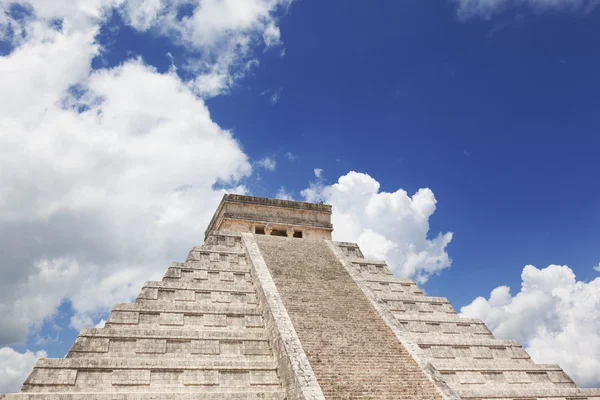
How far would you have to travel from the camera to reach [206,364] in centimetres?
1043

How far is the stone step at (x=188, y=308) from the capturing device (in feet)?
39.1

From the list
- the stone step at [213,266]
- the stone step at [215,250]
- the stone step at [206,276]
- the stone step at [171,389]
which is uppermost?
the stone step at [215,250]

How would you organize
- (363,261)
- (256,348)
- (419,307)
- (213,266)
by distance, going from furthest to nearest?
(363,261)
(419,307)
(213,266)
(256,348)

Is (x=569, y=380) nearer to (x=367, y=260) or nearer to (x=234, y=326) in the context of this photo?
(x=367, y=260)

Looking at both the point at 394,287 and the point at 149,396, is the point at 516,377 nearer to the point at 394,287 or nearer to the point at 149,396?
the point at 394,287

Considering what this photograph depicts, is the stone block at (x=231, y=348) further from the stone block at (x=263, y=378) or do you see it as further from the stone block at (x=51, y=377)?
the stone block at (x=51, y=377)

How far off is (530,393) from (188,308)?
8675 mm

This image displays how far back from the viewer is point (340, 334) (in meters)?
11.9

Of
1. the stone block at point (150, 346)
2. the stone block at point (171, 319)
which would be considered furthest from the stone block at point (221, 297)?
the stone block at point (150, 346)

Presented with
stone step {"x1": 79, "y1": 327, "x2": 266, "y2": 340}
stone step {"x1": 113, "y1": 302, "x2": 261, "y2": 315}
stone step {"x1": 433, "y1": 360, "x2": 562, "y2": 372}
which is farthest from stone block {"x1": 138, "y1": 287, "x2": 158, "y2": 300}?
stone step {"x1": 433, "y1": 360, "x2": 562, "y2": 372}

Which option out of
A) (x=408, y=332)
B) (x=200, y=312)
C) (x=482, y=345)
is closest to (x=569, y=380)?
(x=482, y=345)

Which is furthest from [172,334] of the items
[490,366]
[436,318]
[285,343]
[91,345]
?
[490,366]

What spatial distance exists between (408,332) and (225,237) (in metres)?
7.27

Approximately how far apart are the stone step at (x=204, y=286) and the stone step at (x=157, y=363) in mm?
2735
